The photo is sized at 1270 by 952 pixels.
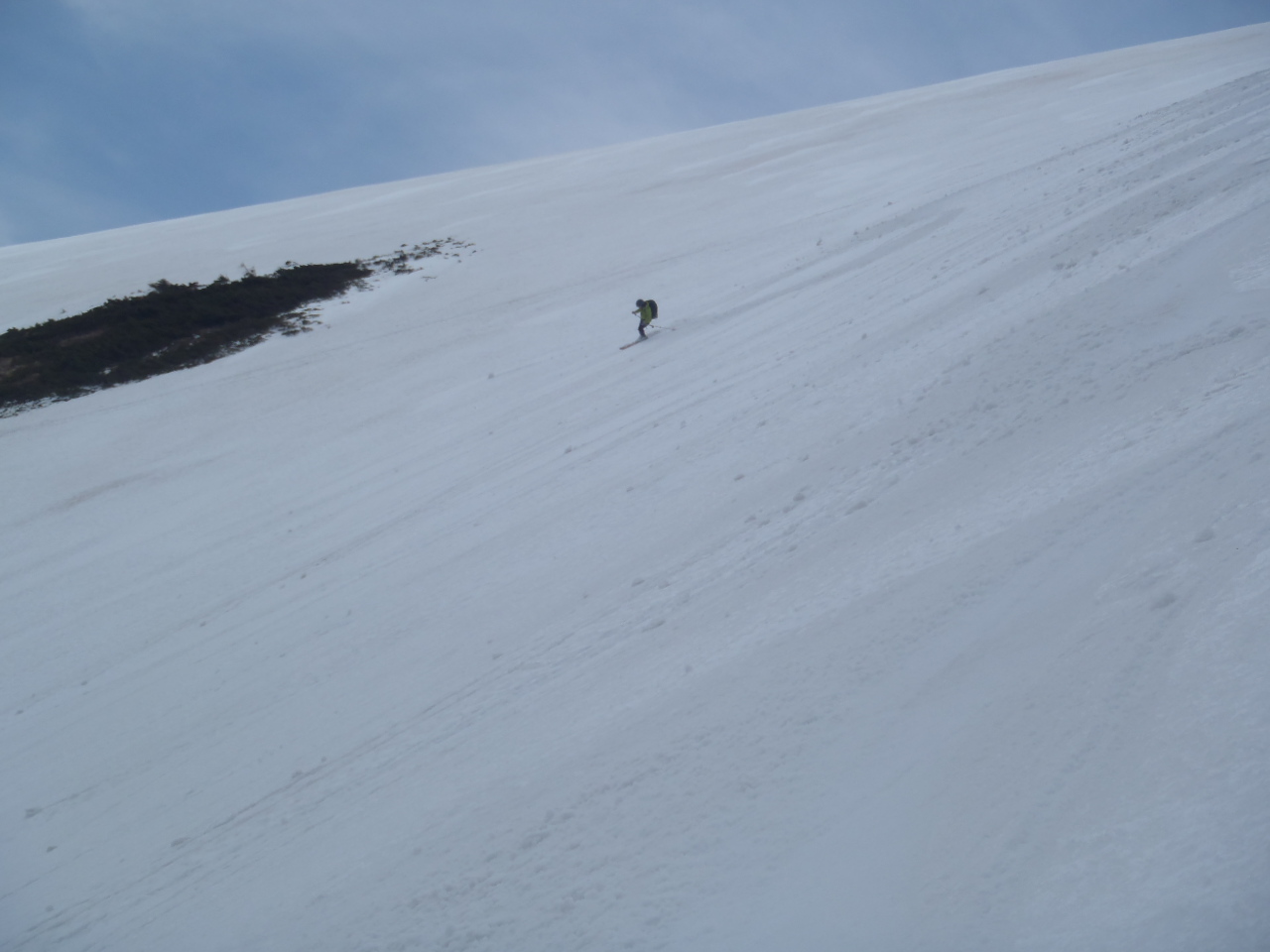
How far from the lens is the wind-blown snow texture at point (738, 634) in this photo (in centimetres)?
221

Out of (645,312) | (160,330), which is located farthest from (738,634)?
(160,330)

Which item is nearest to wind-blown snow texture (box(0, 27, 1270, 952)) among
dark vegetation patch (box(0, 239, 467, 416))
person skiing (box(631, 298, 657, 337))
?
person skiing (box(631, 298, 657, 337))

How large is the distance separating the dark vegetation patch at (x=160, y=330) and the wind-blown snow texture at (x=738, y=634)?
348 centimetres

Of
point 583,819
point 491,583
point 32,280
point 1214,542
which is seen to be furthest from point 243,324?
point 1214,542

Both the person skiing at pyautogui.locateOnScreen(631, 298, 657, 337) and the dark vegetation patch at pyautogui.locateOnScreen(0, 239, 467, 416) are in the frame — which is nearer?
the person skiing at pyautogui.locateOnScreen(631, 298, 657, 337)

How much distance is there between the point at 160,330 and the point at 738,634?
1321cm

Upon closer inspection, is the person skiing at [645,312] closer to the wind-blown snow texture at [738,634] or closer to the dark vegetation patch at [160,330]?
the wind-blown snow texture at [738,634]

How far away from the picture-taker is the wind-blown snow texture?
2.21 metres

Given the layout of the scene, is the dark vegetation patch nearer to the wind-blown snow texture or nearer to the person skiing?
the wind-blown snow texture

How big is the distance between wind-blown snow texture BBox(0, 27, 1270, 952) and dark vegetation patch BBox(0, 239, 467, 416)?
348 cm

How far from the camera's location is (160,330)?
12.7m

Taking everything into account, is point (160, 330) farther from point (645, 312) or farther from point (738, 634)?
point (738, 634)

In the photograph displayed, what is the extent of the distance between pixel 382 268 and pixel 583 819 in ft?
49.4

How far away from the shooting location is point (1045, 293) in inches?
205
